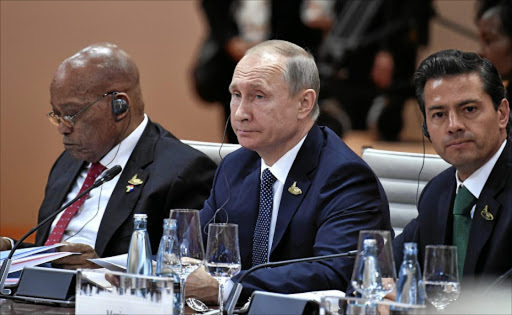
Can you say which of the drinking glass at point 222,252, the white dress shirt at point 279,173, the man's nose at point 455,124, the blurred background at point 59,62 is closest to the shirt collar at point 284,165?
the white dress shirt at point 279,173

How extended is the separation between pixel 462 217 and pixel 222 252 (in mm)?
863

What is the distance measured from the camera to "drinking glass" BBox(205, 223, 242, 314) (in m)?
1.90

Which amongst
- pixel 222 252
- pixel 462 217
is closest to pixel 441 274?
pixel 222 252

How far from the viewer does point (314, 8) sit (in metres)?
4.47

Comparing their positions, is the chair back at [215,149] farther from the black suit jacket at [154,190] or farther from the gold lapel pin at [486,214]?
the gold lapel pin at [486,214]

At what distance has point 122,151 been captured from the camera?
3369mm

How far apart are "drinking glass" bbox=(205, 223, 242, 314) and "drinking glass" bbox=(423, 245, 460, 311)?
1.59ft

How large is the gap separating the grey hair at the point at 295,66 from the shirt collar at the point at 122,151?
2.72 ft

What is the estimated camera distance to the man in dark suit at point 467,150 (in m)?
2.26

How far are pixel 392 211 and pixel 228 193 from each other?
73cm

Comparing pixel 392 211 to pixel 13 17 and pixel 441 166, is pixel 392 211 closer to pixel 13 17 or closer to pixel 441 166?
pixel 441 166

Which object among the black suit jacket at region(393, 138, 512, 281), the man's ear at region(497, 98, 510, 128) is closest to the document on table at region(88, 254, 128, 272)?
the black suit jacket at region(393, 138, 512, 281)

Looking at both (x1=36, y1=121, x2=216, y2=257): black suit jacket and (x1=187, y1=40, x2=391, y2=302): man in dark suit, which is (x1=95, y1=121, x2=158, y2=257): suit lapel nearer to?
(x1=36, y1=121, x2=216, y2=257): black suit jacket

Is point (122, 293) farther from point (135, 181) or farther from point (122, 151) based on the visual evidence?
point (122, 151)
